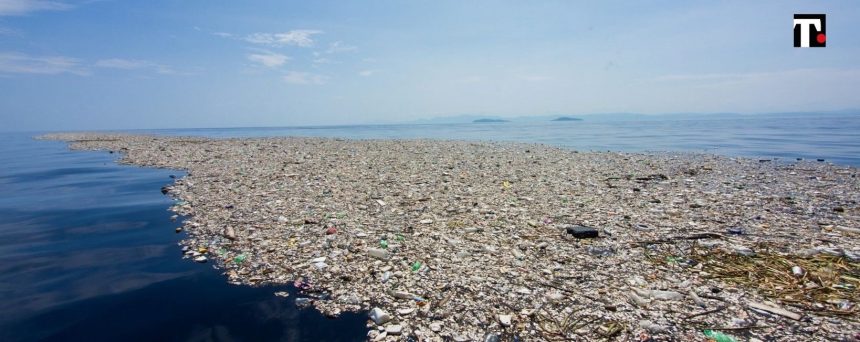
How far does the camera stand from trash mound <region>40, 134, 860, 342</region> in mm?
4676

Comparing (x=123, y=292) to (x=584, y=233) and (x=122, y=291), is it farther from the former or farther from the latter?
(x=584, y=233)

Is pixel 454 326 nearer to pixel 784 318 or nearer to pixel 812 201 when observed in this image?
pixel 784 318

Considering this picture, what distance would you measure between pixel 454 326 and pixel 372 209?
582 cm

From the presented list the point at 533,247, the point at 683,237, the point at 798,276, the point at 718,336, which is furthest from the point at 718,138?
the point at 718,336

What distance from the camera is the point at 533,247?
7094mm

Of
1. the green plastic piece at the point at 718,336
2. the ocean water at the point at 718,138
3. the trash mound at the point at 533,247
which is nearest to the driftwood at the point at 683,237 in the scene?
the trash mound at the point at 533,247

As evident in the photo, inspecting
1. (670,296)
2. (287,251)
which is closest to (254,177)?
(287,251)

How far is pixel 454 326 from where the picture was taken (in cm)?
467

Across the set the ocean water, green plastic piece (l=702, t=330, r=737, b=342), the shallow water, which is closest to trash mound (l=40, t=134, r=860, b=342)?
green plastic piece (l=702, t=330, r=737, b=342)

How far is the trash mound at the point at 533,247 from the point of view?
15.3 feet

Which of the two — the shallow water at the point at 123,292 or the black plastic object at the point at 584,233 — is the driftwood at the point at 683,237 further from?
the shallow water at the point at 123,292

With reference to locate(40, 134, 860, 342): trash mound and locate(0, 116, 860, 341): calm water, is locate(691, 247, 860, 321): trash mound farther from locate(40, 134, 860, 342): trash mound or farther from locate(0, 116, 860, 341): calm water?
locate(0, 116, 860, 341): calm water

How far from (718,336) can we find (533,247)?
315 centimetres

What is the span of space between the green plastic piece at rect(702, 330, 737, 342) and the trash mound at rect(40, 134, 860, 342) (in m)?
0.02
